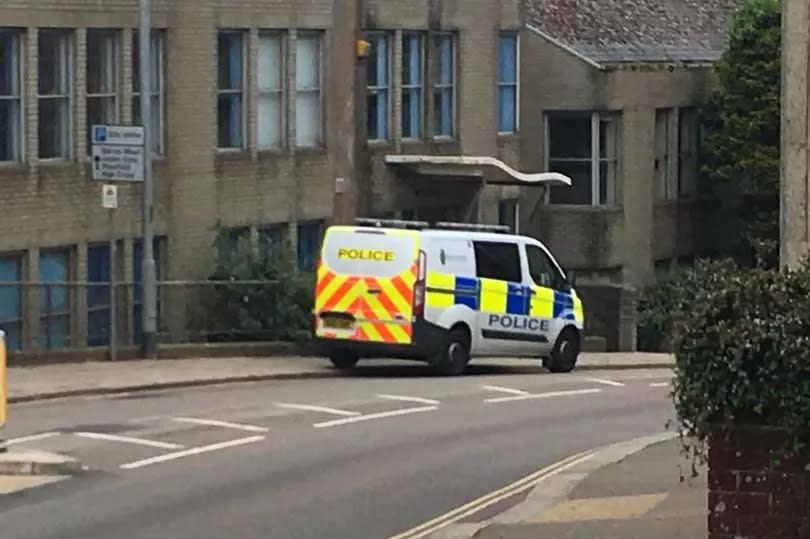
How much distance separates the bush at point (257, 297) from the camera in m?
31.4

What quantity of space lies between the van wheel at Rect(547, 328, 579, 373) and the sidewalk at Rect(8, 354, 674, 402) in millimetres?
480

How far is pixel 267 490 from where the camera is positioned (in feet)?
55.5

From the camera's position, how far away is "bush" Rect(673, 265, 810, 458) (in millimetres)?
10336

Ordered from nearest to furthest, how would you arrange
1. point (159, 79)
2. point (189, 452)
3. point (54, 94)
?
point (189, 452), point (54, 94), point (159, 79)

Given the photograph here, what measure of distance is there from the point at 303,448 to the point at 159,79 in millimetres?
12769

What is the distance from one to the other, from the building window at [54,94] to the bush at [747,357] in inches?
774

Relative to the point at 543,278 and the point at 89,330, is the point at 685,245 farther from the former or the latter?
the point at 89,330

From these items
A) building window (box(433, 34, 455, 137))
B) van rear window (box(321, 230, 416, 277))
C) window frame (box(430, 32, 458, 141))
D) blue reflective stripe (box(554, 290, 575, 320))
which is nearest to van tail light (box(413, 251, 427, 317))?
van rear window (box(321, 230, 416, 277))

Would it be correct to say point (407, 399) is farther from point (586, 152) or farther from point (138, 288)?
point (586, 152)

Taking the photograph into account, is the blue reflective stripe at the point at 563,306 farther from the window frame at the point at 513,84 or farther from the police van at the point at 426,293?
the window frame at the point at 513,84

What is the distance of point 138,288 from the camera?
1194 inches

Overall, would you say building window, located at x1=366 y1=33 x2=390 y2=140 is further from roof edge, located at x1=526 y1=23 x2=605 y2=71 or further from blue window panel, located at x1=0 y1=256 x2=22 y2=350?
blue window panel, located at x1=0 y1=256 x2=22 y2=350

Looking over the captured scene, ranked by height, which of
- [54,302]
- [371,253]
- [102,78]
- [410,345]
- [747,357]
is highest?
[102,78]

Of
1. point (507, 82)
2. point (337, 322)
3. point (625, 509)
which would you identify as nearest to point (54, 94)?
point (337, 322)
